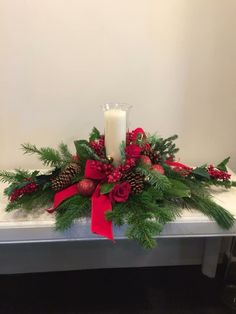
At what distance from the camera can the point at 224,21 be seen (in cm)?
113

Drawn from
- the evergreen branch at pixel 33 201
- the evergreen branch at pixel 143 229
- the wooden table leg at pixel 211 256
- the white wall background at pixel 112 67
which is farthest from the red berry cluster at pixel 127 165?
the wooden table leg at pixel 211 256

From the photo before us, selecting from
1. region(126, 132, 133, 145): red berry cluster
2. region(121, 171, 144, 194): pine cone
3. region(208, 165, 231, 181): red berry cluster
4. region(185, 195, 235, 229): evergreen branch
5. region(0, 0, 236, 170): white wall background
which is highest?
region(0, 0, 236, 170): white wall background

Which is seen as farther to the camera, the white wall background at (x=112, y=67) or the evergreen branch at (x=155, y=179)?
the white wall background at (x=112, y=67)

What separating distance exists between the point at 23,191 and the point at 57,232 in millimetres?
159

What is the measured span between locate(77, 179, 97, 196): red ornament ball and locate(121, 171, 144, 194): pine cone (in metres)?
0.09

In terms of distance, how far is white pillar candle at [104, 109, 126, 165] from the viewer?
88 cm

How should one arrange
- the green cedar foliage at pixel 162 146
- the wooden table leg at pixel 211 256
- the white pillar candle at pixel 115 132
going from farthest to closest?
the wooden table leg at pixel 211 256 < the green cedar foliage at pixel 162 146 < the white pillar candle at pixel 115 132

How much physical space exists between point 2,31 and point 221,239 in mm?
1183

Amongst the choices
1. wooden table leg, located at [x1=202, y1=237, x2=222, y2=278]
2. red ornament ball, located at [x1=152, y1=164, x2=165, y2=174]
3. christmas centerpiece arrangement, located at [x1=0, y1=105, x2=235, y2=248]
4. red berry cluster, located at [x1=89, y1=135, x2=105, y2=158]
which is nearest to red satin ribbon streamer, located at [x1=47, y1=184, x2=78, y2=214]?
christmas centerpiece arrangement, located at [x1=0, y1=105, x2=235, y2=248]

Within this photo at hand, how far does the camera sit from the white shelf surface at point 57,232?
0.86 meters

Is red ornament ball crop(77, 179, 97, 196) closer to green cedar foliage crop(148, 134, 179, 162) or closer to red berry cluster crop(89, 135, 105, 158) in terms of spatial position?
red berry cluster crop(89, 135, 105, 158)

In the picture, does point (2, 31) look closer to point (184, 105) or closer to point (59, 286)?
point (184, 105)

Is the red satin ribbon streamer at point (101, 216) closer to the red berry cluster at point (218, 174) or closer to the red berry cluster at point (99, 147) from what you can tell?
the red berry cluster at point (99, 147)

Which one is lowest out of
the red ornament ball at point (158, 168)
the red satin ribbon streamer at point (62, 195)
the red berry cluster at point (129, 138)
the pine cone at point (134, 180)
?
the red satin ribbon streamer at point (62, 195)
